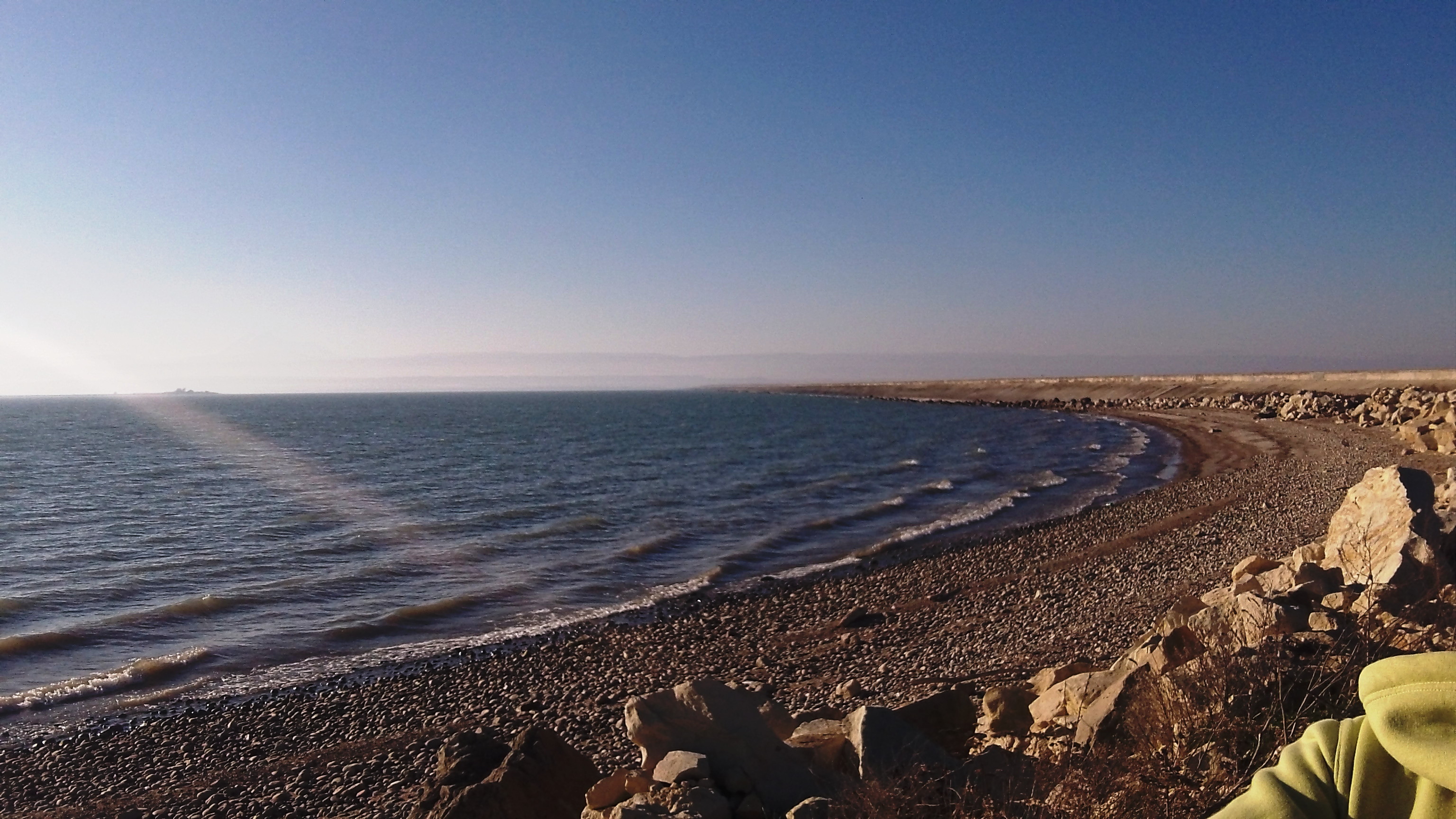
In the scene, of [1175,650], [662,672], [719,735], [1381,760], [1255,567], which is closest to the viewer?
[1381,760]

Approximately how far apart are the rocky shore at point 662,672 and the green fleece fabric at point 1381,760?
Answer: 653cm

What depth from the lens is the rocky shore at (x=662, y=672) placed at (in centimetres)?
973

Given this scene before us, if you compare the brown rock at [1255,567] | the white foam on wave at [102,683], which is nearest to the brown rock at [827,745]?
the brown rock at [1255,567]

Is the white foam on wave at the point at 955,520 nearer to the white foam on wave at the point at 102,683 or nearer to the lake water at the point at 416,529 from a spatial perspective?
the lake water at the point at 416,529

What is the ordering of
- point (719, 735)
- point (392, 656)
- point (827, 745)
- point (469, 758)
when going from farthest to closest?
point (392, 656) < point (827, 745) < point (469, 758) < point (719, 735)

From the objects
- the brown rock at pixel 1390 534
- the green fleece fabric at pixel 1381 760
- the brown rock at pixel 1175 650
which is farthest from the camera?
the brown rock at pixel 1390 534

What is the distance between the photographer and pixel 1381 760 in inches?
71.4

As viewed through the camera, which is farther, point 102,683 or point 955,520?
point 955,520

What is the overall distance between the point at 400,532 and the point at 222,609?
26.7 feet

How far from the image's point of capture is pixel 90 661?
14.1 m

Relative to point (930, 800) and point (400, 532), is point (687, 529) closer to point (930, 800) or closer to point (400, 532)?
point (400, 532)

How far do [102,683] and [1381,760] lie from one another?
55.3ft

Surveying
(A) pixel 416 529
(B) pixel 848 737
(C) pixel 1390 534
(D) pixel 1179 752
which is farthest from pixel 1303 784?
(A) pixel 416 529

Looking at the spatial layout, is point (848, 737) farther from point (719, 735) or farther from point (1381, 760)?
point (1381, 760)
